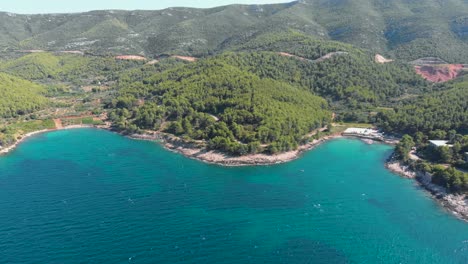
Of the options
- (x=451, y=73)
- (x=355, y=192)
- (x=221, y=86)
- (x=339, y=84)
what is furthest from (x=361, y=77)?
(x=355, y=192)

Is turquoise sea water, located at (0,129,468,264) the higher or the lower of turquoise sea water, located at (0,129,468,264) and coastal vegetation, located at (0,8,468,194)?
the lower

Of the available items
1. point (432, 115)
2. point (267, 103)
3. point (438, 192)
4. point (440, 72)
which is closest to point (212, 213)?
point (438, 192)

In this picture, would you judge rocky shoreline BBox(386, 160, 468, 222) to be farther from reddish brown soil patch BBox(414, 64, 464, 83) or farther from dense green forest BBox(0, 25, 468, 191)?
reddish brown soil patch BBox(414, 64, 464, 83)

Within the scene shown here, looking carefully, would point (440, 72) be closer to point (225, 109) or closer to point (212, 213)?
point (225, 109)

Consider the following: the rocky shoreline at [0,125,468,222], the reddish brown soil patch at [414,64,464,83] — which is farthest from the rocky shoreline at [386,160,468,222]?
the reddish brown soil patch at [414,64,464,83]

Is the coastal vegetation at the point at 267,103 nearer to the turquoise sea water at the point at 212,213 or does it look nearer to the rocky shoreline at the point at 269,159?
the rocky shoreline at the point at 269,159

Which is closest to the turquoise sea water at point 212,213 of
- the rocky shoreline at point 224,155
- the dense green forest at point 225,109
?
the rocky shoreline at point 224,155
